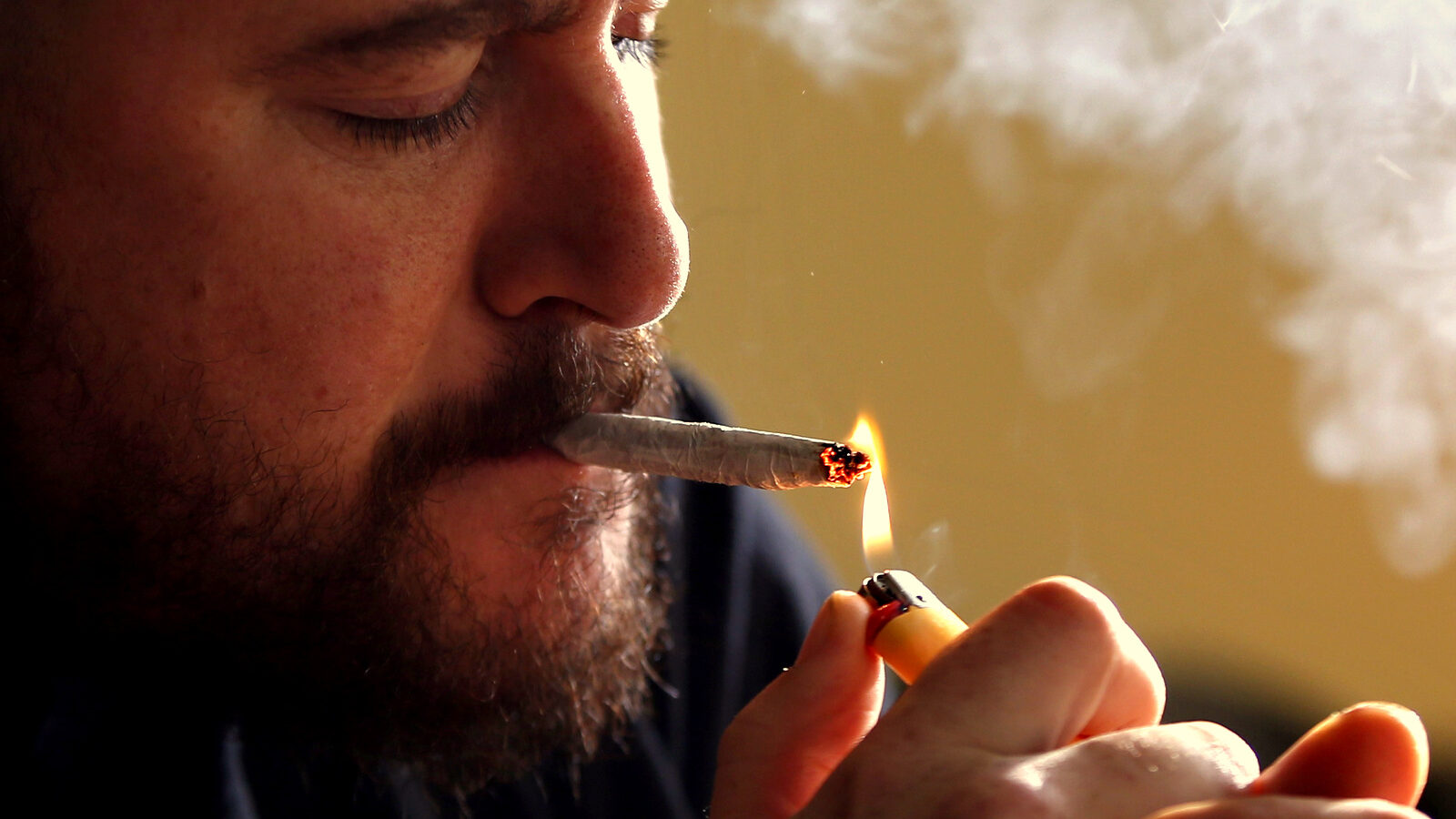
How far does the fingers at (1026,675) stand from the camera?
0.76 m

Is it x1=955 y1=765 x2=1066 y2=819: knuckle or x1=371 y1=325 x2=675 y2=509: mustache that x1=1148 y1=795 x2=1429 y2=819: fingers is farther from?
x1=371 y1=325 x2=675 y2=509: mustache

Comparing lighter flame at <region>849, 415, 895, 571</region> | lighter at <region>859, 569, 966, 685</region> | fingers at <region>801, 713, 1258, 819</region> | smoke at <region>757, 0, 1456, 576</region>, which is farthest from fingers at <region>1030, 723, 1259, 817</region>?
smoke at <region>757, 0, 1456, 576</region>

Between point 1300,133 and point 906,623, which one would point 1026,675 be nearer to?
point 906,623

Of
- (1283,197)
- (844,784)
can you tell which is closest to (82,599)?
(844,784)

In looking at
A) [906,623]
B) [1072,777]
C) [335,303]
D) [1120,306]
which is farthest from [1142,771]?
[1120,306]

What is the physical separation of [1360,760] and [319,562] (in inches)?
37.8

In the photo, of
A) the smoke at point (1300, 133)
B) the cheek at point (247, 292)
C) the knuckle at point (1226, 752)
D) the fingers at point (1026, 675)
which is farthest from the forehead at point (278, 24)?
the smoke at point (1300, 133)

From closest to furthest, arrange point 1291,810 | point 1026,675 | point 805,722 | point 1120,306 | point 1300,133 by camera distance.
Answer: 1. point 1291,810
2. point 1026,675
3. point 805,722
4. point 1300,133
5. point 1120,306

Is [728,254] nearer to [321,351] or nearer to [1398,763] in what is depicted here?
[321,351]

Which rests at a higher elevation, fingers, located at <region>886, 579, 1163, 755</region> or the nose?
the nose

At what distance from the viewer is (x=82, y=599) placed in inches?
49.2

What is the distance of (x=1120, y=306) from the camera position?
180 centimetres

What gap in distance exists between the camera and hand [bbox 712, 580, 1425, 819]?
2.25 feet

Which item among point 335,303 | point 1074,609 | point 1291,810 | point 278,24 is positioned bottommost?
point 1291,810
